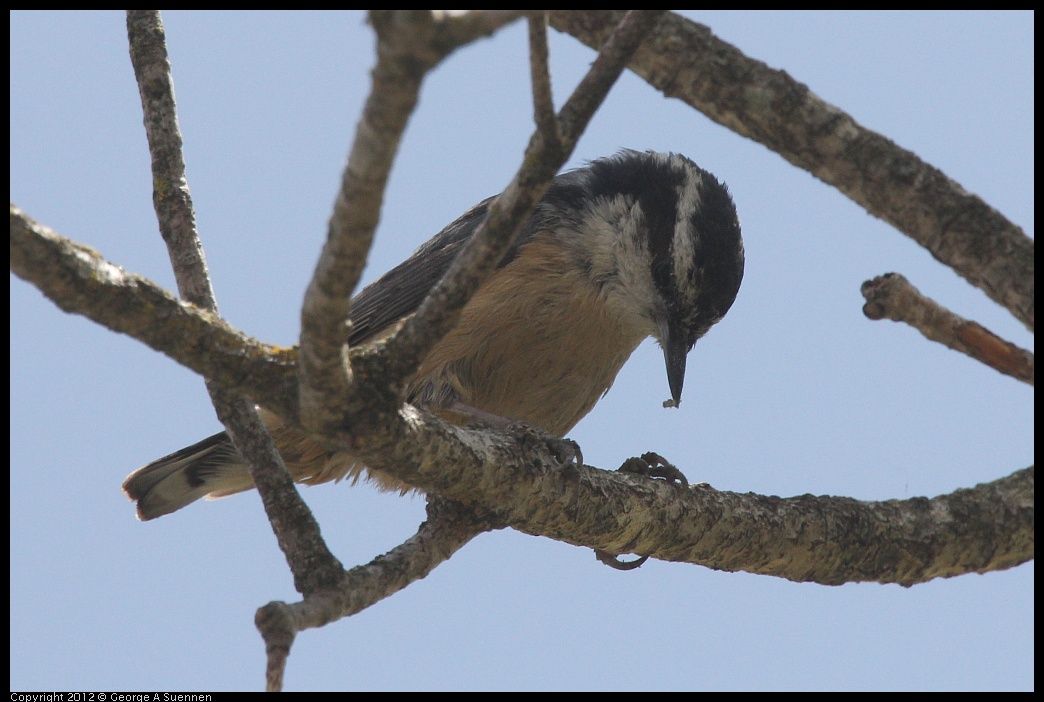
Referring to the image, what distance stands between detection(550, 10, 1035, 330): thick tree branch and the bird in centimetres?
172

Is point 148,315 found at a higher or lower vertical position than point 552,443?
lower

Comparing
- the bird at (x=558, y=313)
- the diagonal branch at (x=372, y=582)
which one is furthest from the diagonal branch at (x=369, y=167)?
the bird at (x=558, y=313)

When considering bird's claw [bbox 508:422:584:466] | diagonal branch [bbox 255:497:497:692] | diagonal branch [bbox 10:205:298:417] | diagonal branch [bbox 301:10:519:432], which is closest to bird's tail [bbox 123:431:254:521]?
diagonal branch [bbox 255:497:497:692]

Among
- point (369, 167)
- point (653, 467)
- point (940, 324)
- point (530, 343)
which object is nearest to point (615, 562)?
point (653, 467)

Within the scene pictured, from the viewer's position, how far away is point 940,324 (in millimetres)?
2475

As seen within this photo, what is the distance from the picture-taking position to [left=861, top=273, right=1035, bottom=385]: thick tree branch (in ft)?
7.87

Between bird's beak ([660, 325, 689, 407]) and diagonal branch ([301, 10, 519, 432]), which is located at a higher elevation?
bird's beak ([660, 325, 689, 407])

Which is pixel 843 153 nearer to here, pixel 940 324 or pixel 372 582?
pixel 940 324

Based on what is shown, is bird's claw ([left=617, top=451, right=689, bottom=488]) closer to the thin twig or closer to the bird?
the bird

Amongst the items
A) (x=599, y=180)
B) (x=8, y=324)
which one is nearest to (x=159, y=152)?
(x=8, y=324)

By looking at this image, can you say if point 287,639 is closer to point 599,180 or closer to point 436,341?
point 436,341

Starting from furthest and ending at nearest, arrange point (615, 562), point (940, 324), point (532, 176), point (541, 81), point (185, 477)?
point (185, 477)
point (615, 562)
point (940, 324)
point (532, 176)
point (541, 81)

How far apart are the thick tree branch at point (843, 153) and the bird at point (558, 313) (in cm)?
172

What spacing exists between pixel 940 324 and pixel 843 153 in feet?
1.66
